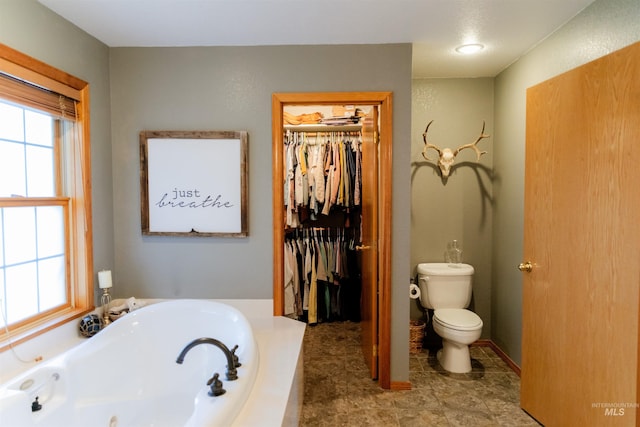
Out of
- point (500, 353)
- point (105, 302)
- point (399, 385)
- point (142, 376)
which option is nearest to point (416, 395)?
point (399, 385)

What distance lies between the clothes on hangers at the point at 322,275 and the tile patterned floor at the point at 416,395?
2.16 ft

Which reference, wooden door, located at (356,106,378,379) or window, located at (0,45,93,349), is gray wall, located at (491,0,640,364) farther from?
window, located at (0,45,93,349)

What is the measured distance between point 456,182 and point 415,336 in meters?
1.36

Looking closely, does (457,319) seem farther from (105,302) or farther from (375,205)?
(105,302)

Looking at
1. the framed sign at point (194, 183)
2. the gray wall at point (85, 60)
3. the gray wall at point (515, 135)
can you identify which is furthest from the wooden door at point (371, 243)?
the gray wall at point (85, 60)

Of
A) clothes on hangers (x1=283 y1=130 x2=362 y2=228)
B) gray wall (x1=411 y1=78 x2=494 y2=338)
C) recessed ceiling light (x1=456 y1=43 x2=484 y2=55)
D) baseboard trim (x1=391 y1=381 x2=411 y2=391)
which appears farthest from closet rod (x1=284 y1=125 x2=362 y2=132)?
baseboard trim (x1=391 y1=381 x2=411 y2=391)

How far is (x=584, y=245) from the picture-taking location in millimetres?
1661

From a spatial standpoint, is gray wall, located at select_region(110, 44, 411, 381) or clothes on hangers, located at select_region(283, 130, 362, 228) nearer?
gray wall, located at select_region(110, 44, 411, 381)

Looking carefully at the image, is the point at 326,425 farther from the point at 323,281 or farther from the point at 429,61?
the point at 429,61

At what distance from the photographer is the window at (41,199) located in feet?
5.35

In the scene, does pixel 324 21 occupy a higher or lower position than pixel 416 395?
higher

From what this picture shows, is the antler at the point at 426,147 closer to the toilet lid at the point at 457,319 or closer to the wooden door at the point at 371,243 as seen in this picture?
the wooden door at the point at 371,243

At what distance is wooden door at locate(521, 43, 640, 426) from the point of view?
1.45 m

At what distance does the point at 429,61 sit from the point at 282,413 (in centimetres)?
248
